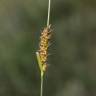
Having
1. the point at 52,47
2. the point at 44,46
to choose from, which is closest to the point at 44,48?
the point at 44,46

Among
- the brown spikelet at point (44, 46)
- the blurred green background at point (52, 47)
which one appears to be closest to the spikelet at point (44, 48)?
the brown spikelet at point (44, 46)

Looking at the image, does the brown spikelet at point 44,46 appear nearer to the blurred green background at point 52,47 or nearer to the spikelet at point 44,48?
the spikelet at point 44,48

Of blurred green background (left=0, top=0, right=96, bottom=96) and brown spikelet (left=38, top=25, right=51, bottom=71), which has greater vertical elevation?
brown spikelet (left=38, top=25, right=51, bottom=71)

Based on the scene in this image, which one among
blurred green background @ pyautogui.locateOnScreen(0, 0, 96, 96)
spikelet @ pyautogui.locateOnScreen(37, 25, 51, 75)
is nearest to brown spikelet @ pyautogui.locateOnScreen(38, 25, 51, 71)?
spikelet @ pyautogui.locateOnScreen(37, 25, 51, 75)

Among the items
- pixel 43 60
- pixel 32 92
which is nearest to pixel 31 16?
pixel 32 92

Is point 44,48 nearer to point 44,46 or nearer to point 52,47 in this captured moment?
point 44,46

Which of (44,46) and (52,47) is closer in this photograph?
(44,46)

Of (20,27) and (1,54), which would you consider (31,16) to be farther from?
(1,54)

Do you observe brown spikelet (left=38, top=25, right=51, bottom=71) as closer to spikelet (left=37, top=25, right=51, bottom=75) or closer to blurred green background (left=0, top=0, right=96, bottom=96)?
spikelet (left=37, top=25, right=51, bottom=75)
